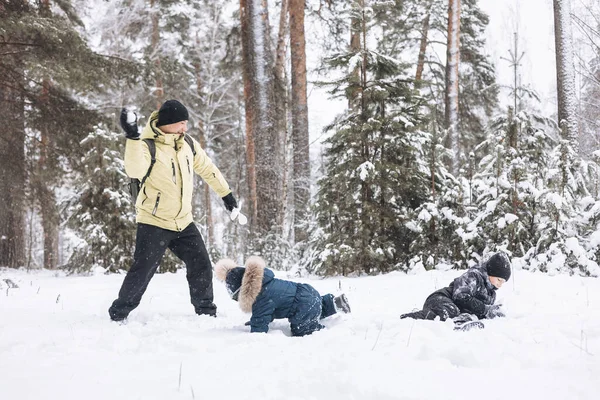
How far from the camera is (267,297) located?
395 centimetres

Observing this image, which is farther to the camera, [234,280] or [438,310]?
[438,310]

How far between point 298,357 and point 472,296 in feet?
7.66

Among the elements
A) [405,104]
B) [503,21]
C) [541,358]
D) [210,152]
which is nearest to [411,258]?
[405,104]

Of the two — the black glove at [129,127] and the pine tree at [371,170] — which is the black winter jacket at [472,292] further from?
the pine tree at [371,170]

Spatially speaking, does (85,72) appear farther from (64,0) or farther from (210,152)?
(210,152)

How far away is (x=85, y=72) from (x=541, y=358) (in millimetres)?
9095

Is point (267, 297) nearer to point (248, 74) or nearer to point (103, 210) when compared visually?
point (103, 210)

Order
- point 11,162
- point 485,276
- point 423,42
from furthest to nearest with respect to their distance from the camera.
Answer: point 423,42 → point 11,162 → point 485,276

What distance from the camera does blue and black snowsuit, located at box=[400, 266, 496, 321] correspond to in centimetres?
425

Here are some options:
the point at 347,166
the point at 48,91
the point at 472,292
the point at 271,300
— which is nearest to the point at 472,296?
the point at 472,292

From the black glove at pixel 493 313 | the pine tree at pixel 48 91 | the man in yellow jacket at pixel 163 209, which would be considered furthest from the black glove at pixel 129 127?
the pine tree at pixel 48 91

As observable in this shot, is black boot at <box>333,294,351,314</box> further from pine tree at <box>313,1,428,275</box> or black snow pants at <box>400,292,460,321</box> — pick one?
pine tree at <box>313,1,428,275</box>

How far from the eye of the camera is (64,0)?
13.0 m

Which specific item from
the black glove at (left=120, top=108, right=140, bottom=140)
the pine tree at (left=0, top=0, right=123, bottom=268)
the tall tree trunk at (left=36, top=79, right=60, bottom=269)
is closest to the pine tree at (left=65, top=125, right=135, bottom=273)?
the pine tree at (left=0, top=0, right=123, bottom=268)
